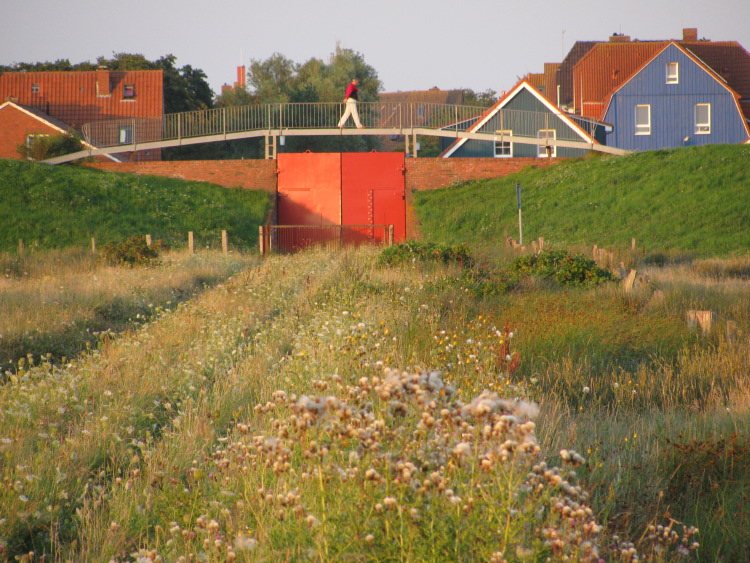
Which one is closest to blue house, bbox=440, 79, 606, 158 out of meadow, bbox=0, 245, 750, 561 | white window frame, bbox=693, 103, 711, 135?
white window frame, bbox=693, 103, 711, 135

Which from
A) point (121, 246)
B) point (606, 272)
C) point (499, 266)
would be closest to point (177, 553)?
point (606, 272)

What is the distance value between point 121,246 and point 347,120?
15.8 meters

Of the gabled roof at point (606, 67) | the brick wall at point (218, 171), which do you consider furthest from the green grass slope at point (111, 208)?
the gabled roof at point (606, 67)

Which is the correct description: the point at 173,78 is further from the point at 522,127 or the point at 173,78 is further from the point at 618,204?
the point at 618,204

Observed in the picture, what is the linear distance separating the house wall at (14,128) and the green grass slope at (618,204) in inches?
860

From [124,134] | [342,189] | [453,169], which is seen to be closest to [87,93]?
[124,134]

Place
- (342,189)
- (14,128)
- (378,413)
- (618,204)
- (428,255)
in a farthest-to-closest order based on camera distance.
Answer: (14,128) → (342,189) → (618,204) → (428,255) → (378,413)

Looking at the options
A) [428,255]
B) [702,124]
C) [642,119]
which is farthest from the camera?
[642,119]

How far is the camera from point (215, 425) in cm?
562

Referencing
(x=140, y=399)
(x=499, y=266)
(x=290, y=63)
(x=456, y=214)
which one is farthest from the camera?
(x=290, y=63)

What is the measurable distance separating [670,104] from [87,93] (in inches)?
1289

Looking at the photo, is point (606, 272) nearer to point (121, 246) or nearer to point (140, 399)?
point (140, 399)

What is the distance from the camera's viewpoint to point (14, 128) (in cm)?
3966

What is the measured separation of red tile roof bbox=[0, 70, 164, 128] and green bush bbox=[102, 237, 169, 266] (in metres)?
28.5
